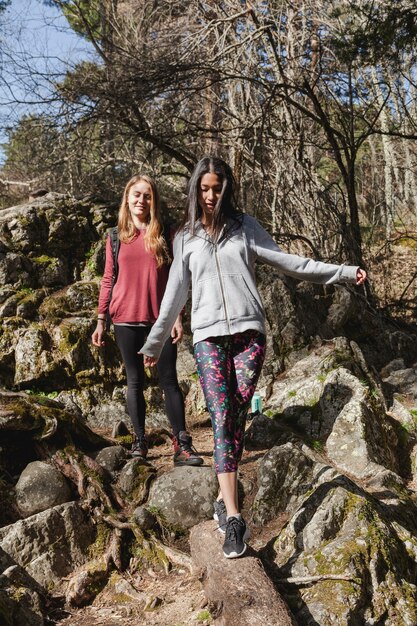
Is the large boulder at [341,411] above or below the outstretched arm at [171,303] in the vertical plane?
below

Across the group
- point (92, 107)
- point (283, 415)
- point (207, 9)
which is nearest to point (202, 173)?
point (283, 415)

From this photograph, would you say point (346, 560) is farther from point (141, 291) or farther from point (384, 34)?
point (384, 34)

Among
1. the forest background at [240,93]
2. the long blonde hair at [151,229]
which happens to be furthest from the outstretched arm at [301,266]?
the forest background at [240,93]

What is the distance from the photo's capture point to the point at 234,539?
284cm

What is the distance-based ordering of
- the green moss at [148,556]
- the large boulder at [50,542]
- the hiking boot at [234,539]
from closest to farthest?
the hiking boot at [234,539]
the large boulder at [50,542]
the green moss at [148,556]

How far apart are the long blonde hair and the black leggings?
0.55m

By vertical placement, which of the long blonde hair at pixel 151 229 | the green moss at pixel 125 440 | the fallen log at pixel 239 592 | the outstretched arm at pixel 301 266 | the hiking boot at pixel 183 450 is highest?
the long blonde hair at pixel 151 229

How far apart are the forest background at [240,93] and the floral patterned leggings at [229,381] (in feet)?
14.8

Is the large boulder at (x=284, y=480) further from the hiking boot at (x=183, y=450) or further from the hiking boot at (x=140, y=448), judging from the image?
the hiking boot at (x=140, y=448)

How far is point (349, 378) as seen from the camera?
17.5ft

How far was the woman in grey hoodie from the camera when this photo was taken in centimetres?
308

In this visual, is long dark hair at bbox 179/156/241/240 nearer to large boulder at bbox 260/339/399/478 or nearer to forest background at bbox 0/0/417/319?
large boulder at bbox 260/339/399/478

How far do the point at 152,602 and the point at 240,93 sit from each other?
7.49 meters

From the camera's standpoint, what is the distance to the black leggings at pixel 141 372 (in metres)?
4.14
